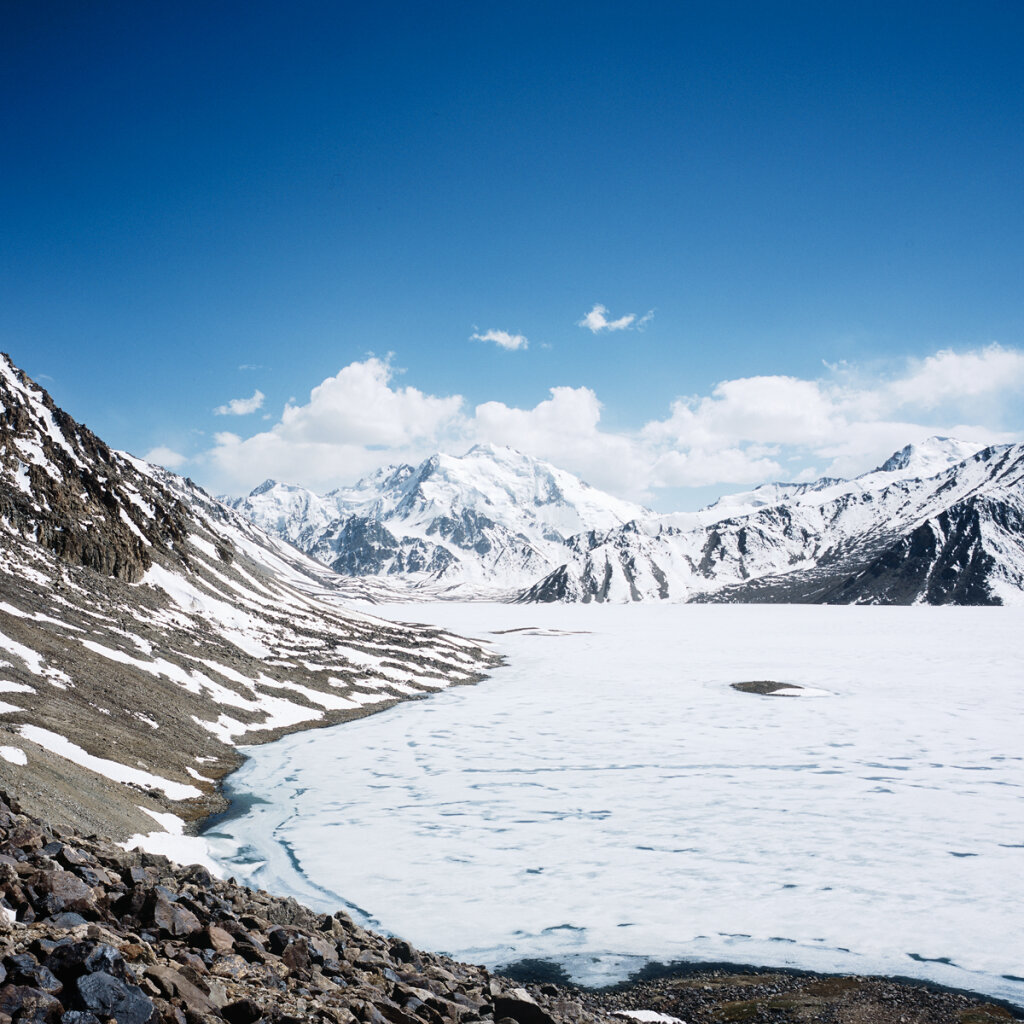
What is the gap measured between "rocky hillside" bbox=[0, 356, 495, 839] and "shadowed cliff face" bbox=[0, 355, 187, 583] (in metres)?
0.25

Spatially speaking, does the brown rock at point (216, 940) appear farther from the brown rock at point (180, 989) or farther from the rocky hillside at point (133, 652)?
the rocky hillside at point (133, 652)

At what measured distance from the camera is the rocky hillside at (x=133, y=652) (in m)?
28.9

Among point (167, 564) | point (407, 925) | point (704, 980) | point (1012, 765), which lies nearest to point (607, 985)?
point (704, 980)

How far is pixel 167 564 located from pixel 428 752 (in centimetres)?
5493

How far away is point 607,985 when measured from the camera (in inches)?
682

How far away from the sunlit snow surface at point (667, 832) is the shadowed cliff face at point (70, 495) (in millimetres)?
35559

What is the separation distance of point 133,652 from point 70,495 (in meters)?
37.1

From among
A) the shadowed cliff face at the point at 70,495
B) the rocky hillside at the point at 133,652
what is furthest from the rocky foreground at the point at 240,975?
the shadowed cliff face at the point at 70,495

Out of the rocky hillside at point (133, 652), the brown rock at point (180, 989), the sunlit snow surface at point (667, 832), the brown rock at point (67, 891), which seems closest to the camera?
the brown rock at point (180, 989)

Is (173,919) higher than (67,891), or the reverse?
(67,891)

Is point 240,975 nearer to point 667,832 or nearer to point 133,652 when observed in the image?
point 667,832

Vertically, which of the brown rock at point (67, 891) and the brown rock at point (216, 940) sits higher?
the brown rock at point (67, 891)

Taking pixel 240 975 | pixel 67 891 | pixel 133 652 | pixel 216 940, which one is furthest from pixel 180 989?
pixel 133 652

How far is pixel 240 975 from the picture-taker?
401 inches
